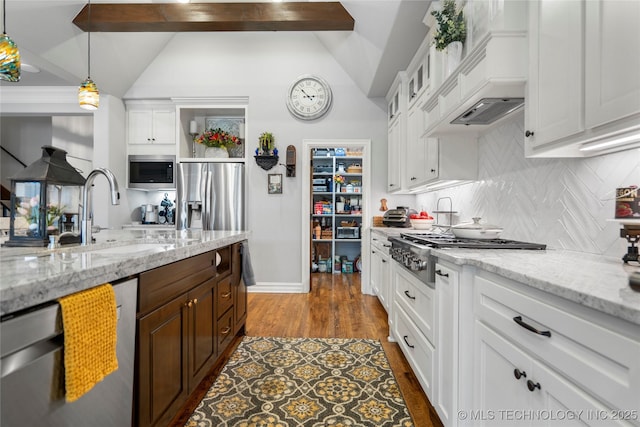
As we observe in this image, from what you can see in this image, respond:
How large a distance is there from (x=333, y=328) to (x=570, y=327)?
235cm

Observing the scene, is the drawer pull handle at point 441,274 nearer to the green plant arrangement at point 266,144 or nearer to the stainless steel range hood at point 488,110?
the stainless steel range hood at point 488,110

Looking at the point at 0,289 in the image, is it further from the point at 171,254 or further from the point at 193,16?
the point at 193,16

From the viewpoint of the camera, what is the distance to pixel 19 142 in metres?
5.94

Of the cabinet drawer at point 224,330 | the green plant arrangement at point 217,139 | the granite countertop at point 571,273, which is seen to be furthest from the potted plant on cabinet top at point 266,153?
the granite countertop at point 571,273

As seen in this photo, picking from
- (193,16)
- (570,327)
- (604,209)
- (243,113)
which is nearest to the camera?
(570,327)

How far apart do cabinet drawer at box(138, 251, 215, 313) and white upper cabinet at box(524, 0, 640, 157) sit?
175 cm

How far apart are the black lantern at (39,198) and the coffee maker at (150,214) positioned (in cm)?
328

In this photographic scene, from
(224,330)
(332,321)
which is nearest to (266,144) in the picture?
(332,321)

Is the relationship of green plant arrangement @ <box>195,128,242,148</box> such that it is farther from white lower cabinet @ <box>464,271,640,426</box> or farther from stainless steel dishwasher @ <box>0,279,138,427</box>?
white lower cabinet @ <box>464,271,640,426</box>

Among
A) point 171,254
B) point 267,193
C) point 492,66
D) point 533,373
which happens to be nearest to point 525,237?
point 492,66

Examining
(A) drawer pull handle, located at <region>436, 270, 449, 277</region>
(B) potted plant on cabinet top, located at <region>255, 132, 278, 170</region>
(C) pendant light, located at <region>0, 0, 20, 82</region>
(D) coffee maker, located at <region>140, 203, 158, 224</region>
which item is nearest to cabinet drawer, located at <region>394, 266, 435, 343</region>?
(A) drawer pull handle, located at <region>436, 270, 449, 277</region>

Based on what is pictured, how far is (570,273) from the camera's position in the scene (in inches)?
38.5

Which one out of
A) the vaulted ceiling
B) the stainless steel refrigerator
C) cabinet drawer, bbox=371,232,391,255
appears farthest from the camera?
the stainless steel refrigerator

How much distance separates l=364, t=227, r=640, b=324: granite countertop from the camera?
681 mm
